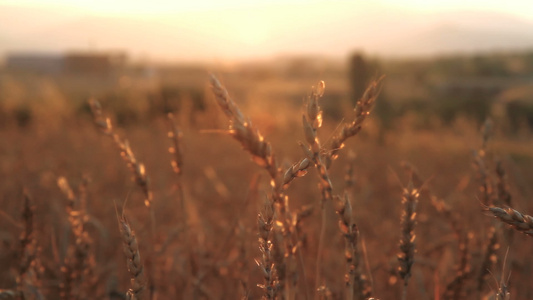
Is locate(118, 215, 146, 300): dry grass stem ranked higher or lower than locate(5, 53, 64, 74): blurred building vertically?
higher

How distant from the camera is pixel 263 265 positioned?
25.5 inches

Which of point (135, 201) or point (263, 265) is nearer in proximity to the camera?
point (263, 265)

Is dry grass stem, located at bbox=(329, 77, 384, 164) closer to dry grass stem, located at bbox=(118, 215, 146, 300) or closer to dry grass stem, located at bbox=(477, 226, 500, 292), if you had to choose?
dry grass stem, located at bbox=(118, 215, 146, 300)

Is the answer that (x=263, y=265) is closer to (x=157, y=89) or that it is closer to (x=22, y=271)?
(x=22, y=271)

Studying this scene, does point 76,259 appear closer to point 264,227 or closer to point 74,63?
point 264,227

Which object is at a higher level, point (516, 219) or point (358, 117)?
point (358, 117)

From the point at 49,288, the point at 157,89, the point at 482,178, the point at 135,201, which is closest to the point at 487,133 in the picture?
the point at 482,178

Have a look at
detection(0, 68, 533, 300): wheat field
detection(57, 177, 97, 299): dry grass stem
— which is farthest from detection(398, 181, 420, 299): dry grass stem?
detection(57, 177, 97, 299): dry grass stem

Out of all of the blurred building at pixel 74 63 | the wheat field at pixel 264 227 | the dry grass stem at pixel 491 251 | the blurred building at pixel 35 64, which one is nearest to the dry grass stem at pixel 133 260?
the wheat field at pixel 264 227

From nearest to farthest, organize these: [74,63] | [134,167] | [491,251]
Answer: [134,167] → [491,251] → [74,63]

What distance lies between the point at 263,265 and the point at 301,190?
2524 millimetres

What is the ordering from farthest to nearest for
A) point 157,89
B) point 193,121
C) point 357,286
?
point 157,89
point 193,121
point 357,286

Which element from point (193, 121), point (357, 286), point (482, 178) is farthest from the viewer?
point (193, 121)

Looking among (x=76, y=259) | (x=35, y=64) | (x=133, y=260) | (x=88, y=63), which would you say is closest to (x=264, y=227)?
(x=133, y=260)
